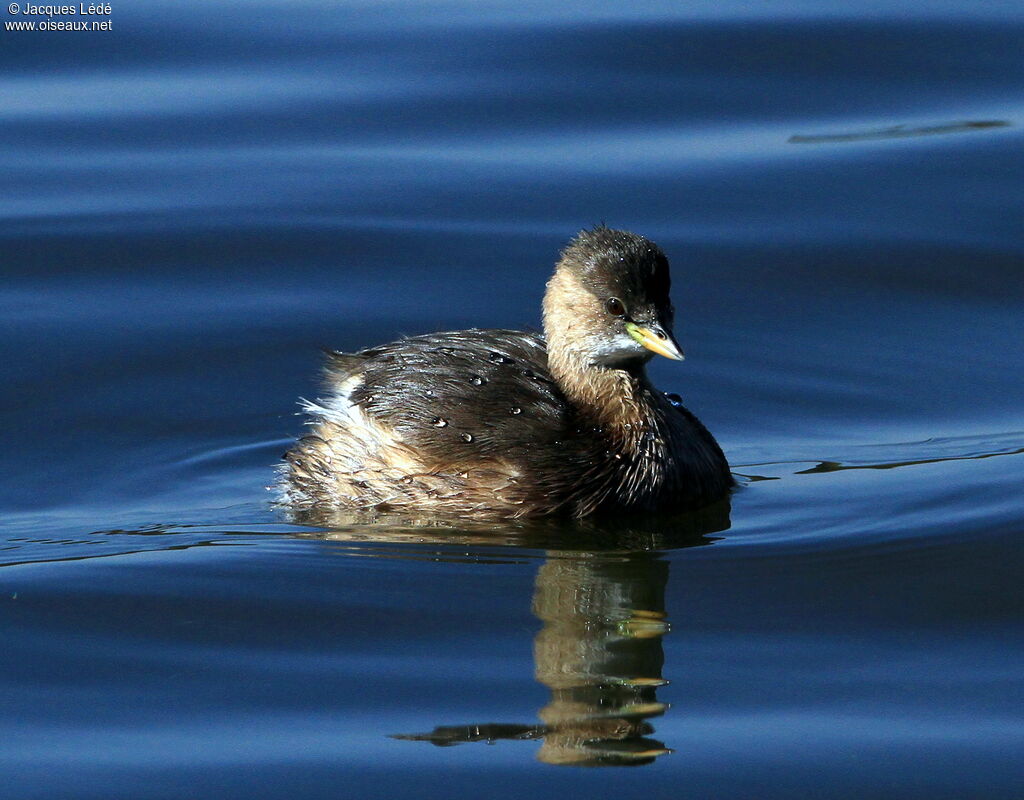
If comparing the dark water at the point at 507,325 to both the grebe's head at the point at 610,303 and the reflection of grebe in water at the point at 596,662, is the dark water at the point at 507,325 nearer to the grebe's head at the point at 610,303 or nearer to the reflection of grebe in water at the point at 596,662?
the reflection of grebe in water at the point at 596,662

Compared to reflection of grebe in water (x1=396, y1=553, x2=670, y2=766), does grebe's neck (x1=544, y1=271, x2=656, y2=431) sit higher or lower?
higher

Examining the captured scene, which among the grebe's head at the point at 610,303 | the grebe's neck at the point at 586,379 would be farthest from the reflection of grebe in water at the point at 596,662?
the grebe's head at the point at 610,303

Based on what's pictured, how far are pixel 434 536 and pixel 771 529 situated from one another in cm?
127

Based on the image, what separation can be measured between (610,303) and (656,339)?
0.76 feet

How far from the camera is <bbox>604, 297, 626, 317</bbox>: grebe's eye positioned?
713 cm

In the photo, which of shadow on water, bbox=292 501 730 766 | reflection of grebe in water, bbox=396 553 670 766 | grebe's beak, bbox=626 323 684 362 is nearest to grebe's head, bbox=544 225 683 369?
grebe's beak, bbox=626 323 684 362

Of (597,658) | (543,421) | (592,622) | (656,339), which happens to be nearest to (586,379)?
(543,421)

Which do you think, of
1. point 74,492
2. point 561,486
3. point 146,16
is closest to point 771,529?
point 561,486

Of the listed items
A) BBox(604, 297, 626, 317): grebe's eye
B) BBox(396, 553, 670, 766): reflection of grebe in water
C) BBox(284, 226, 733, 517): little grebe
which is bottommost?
BBox(396, 553, 670, 766): reflection of grebe in water

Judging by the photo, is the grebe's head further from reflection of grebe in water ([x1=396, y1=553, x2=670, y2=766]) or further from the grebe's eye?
reflection of grebe in water ([x1=396, y1=553, x2=670, y2=766])

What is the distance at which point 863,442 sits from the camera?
7.97 m

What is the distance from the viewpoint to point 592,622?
614 cm

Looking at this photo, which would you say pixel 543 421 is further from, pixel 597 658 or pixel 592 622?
pixel 597 658

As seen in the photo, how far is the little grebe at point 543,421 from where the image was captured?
7.11 metres
